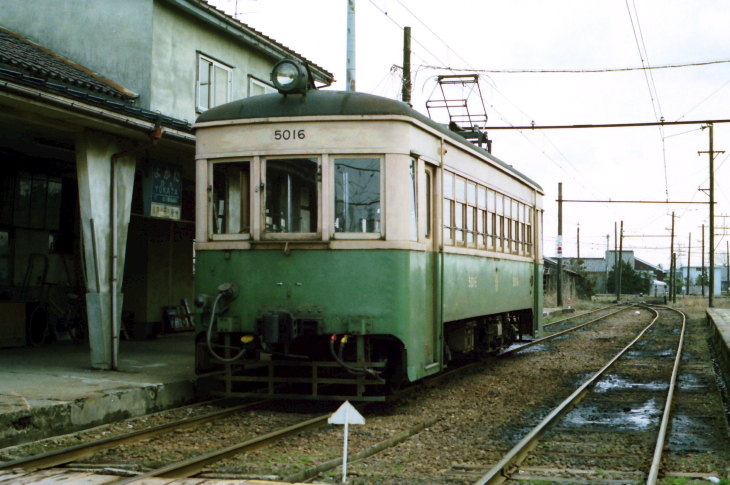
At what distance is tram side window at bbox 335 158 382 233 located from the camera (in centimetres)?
790

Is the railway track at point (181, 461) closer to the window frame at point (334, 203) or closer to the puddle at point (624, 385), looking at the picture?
the window frame at point (334, 203)

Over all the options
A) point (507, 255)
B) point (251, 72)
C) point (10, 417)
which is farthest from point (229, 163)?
point (251, 72)

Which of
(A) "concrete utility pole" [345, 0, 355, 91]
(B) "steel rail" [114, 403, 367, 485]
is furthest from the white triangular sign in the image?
(A) "concrete utility pole" [345, 0, 355, 91]

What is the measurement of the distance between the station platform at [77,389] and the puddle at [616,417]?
4.10 meters

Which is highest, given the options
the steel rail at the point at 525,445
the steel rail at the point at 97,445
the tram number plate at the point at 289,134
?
the tram number plate at the point at 289,134

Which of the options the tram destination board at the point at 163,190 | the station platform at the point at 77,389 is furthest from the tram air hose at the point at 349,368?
the tram destination board at the point at 163,190

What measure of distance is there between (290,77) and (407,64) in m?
9.38

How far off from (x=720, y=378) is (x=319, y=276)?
7.45 meters

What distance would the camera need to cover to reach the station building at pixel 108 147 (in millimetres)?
9500

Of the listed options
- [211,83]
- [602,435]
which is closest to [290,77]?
[602,435]

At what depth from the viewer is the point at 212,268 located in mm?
8180

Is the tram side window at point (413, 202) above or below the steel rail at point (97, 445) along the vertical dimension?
above

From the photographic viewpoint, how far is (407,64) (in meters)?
17.0

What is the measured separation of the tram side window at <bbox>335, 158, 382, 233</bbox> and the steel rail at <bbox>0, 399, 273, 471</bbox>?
2.18 meters
